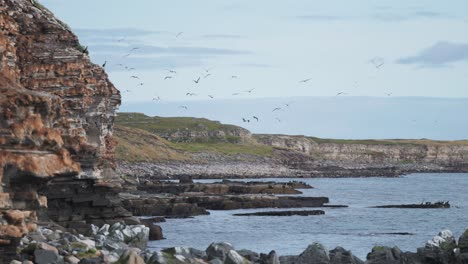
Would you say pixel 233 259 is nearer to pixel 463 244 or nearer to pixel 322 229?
pixel 463 244

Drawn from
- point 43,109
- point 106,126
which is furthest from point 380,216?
point 43,109

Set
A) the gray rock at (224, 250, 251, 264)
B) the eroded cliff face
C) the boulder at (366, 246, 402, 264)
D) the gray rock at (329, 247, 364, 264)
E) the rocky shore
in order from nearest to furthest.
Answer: the eroded cliff face
the rocky shore
the gray rock at (224, 250, 251, 264)
the gray rock at (329, 247, 364, 264)
the boulder at (366, 246, 402, 264)

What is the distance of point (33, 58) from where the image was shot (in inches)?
1636

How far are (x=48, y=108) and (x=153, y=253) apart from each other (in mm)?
7459

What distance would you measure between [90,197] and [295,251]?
11.8m

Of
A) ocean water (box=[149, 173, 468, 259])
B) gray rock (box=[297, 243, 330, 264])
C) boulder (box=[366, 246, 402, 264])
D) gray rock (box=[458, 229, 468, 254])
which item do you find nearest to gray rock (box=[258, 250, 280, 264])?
gray rock (box=[297, 243, 330, 264])

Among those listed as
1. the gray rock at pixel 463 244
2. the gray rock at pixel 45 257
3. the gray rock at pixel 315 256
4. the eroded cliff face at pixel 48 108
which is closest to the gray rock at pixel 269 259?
the gray rock at pixel 315 256

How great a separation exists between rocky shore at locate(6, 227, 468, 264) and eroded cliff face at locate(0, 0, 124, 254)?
1.56 m

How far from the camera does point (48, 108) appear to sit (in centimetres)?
2206

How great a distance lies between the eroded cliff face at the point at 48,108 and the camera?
2114 centimetres

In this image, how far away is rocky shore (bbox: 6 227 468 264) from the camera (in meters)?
25.1

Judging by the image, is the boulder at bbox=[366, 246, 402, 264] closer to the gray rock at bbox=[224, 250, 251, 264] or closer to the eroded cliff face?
the gray rock at bbox=[224, 250, 251, 264]

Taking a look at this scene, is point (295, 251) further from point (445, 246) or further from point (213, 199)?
point (213, 199)

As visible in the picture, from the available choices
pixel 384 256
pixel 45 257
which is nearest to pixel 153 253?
pixel 45 257
